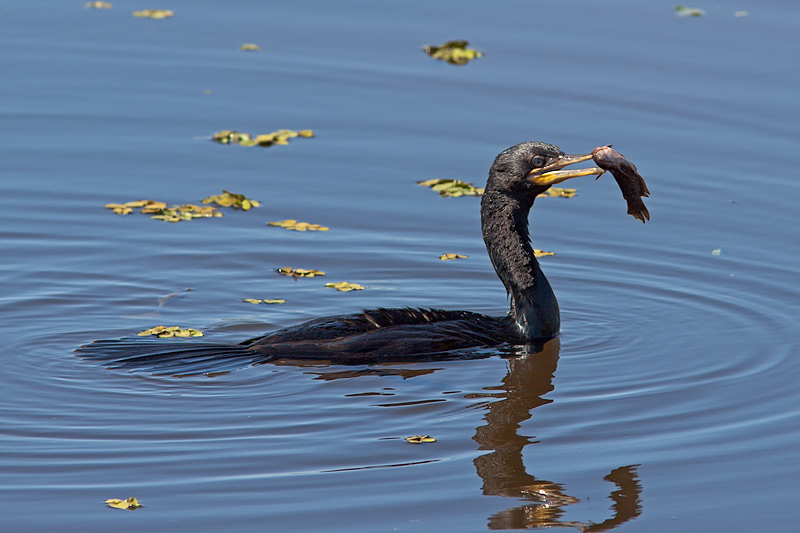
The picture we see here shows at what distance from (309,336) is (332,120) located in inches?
220

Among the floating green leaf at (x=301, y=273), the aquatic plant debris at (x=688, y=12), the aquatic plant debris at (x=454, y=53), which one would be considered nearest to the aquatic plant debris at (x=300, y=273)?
the floating green leaf at (x=301, y=273)

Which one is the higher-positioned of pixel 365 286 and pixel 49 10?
pixel 49 10

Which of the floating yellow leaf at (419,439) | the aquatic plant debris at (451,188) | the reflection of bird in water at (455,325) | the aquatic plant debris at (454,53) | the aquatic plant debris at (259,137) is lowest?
the floating yellow leaf at (419,439)

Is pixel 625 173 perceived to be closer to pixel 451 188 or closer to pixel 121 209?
pixel 451 188

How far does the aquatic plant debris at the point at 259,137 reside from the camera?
509 inches

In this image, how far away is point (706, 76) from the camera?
47.5ft

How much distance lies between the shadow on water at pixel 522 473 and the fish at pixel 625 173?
1.35 metres

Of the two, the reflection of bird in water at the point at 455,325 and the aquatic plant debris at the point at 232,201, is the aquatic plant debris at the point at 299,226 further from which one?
the reflection of bird in water at the point at 455,325

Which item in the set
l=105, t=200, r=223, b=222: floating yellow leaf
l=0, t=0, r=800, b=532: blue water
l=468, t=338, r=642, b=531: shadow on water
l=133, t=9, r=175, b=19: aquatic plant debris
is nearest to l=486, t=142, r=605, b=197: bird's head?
l=0, t=0, r=800, b=532: blue water

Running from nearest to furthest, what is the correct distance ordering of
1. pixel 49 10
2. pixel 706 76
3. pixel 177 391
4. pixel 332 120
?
pixel 177 391, pixel 332 120, pixel 706 76, pixel 49 10

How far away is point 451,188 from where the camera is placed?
38.6ft

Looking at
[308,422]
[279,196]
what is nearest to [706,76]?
[279,196]

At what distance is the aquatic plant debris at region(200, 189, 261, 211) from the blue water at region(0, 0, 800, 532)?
21 cm

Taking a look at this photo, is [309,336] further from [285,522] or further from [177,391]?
[285,522]
